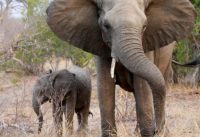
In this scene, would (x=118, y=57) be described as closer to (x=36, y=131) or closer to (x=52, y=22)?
(x=52, y=22)

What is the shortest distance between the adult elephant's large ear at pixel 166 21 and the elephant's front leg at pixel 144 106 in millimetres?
397

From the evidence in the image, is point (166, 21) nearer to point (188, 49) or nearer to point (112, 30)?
point (112, 30)

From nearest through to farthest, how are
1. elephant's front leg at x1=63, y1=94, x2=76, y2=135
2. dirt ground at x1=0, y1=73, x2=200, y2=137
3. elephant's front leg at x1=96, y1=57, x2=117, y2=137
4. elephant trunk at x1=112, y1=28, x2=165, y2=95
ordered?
elephant trunk at x1=112, y1=28, x2=165, y2=95 → elephant's front leg at x1=96, y1=57, x2=117, y2=137 → dirt ground at x1=0, y1=73, x2=200, y2=137 → elephant's front leg at x1=63, y1=94, x2=76, y2=135

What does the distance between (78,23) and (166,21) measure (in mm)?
925

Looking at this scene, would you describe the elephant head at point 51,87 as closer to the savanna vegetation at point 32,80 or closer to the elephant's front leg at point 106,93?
the savanna vegetation at point 32,80

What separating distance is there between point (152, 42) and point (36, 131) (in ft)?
7.60

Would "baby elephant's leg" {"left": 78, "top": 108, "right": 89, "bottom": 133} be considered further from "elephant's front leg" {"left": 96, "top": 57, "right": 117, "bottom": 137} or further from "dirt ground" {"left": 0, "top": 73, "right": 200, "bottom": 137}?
"elephant's front leg" {"left": 96, "top": 57, "right": 117, "bottom": 137}

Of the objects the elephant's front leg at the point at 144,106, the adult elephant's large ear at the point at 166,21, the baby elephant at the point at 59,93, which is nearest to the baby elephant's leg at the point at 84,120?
the baby elephant at the point at 59,93

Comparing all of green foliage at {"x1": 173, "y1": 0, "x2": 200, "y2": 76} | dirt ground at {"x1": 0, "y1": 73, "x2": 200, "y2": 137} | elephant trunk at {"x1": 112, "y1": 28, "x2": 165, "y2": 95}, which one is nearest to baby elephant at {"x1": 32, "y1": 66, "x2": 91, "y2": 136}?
dirt ground at {"x1": 0, "y1": 73, "x2": 200, "y2": 137}

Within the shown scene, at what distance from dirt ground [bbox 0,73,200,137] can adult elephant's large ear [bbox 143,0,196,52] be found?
1.30m

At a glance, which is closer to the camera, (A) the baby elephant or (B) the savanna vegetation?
(B) the savanna vegetation

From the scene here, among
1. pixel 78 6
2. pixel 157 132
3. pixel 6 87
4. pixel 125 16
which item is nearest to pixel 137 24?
pixel 125 16

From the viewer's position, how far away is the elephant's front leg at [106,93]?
5.87 meters

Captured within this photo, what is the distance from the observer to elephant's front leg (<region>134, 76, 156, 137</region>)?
576 cm
